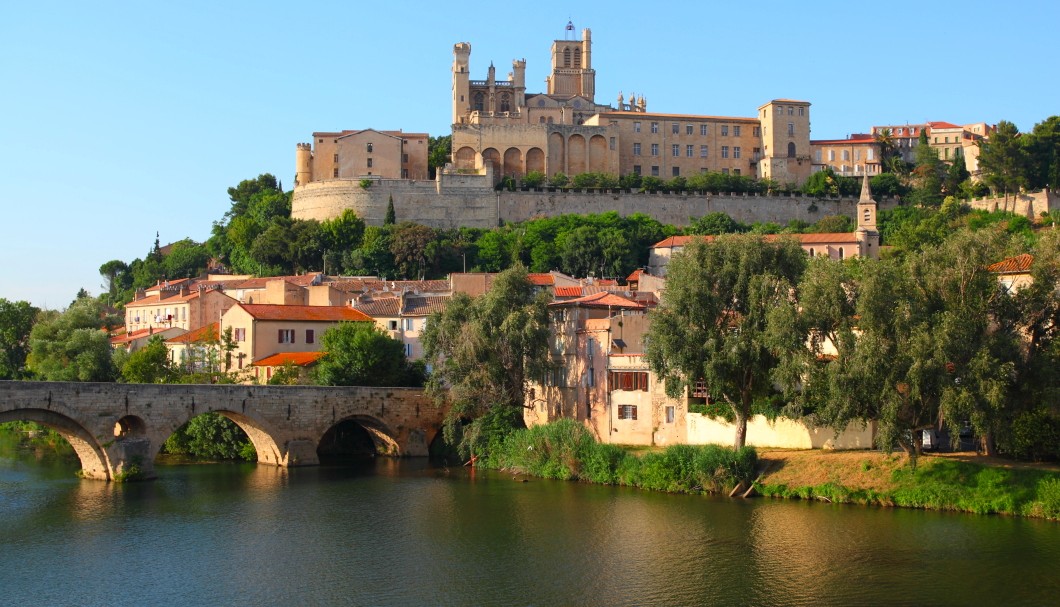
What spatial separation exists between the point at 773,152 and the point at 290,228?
4081 cm

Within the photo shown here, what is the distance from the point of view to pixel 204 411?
40.7m

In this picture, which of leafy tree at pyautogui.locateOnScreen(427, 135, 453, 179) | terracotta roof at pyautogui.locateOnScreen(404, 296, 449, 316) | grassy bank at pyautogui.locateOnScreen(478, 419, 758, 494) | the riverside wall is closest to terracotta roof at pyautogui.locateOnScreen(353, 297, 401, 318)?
terracotta roof at pyautogui.locateOnScreen(404, 296, 449, 316)

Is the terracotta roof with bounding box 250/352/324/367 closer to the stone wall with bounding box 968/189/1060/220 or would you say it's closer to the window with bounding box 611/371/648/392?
the window with bounding box 611/371/648/392

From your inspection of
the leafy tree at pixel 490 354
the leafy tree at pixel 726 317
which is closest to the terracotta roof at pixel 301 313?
the leafy tree at pixel 490 354

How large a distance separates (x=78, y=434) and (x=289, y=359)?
11.7 metres

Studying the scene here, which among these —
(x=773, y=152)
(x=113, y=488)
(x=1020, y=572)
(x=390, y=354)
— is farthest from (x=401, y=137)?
(x=1020, y=572)

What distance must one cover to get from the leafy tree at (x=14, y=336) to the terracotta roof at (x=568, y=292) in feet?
89.5

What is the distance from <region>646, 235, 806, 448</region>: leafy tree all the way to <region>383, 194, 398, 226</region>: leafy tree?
5238 cm

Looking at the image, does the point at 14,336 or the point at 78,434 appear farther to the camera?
the point at 14,336

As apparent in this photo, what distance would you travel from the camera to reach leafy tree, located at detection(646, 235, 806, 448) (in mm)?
35344

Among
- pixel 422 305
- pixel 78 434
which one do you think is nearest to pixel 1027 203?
pixel 422 305

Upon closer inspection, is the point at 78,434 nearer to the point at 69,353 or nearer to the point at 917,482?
the point at 69,353

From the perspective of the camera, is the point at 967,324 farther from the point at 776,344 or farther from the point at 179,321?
the point at 179,321

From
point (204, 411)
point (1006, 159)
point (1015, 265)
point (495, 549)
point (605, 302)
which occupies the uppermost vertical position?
point (1006, 159)
